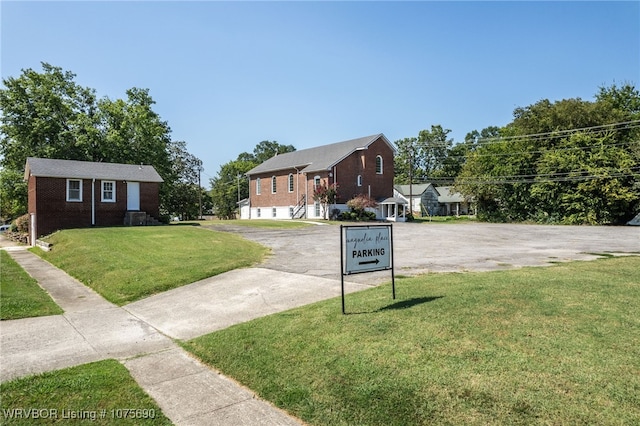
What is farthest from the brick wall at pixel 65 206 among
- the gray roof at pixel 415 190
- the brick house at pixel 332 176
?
the gray roof at pixel 415 190

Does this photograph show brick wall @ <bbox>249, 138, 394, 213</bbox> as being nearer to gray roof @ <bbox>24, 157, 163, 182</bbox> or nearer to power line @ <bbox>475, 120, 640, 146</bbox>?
gray roof @ <bbox>24, 157, 163, 182</bbox>

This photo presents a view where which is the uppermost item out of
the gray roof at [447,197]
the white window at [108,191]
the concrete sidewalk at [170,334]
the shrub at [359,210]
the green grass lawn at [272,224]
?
the gray roof at [447,197]

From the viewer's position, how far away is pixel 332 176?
40.3 metres

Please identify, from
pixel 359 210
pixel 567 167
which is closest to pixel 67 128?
pixel 359 210

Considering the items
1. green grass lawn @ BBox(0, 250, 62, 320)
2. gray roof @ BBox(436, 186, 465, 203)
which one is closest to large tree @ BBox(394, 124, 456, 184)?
gray roof @ BBox(436, 186, 465, 203)

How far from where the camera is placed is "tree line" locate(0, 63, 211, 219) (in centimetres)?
3938

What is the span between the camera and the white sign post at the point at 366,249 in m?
Result: 6.64

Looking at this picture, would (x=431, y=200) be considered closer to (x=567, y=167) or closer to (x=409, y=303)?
(x=567, y=167)

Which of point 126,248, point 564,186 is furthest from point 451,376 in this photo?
point 564,186

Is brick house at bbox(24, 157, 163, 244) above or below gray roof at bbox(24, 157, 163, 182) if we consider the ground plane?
below

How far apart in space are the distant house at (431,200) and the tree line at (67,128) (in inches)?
1568

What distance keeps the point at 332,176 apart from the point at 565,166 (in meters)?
22.7

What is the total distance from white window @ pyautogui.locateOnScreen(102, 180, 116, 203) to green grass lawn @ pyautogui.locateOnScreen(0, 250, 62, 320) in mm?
17367

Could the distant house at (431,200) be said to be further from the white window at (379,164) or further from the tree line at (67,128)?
the tree line at (67,128)
